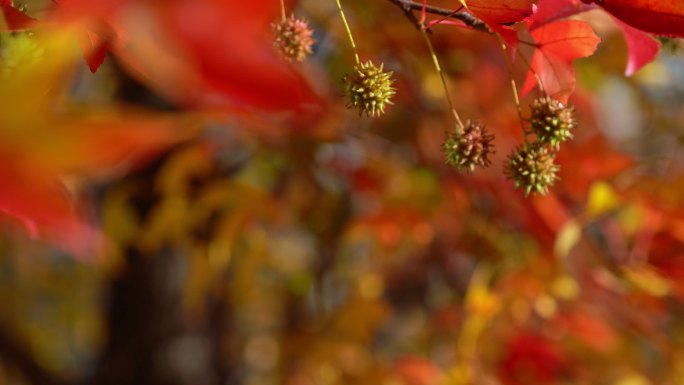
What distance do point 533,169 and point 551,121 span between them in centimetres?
5

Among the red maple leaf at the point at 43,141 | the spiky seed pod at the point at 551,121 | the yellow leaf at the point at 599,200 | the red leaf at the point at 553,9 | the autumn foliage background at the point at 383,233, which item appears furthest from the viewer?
the autumn foliage background at the point at 383,233

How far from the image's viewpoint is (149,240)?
5.28ft

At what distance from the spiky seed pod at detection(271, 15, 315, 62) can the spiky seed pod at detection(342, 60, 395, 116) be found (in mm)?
53

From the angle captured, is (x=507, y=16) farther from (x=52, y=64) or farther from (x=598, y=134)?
(x=598, y=134)

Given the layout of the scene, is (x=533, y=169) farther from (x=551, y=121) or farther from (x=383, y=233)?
(x=383, y=233)

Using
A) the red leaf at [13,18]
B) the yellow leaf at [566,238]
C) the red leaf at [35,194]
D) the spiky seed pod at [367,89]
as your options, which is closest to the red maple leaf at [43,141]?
the red leaf at [35,194]

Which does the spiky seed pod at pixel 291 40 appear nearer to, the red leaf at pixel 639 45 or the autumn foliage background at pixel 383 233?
the red leaf at pixel 639 45

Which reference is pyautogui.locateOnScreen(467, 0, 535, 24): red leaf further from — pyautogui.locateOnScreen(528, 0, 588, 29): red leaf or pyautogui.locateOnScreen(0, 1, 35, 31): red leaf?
pyautogui.locateOnScreen(0, 1, 35, 31): red leaf

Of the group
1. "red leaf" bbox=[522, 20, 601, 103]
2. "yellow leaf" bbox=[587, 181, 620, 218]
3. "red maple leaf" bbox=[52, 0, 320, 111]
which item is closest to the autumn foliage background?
"yellow leaf" bbox=[587, 181, 620, 218]

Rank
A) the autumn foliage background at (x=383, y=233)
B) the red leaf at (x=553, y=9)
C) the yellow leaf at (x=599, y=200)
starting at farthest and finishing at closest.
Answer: the autumn foliage background at (x=383, y=233)
the yellow leaf at (x=599, y=200)
the red leaf at (x=553, y=9)

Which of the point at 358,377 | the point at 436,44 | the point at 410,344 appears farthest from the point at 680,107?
the point at 358,377

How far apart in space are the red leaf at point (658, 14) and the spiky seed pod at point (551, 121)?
0.09 metres

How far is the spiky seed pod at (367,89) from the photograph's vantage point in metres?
0.61

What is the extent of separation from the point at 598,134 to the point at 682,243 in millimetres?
252
